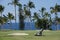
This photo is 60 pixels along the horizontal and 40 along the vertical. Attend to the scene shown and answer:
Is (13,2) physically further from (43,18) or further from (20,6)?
(43,18)

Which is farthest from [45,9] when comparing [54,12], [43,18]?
[43,18]

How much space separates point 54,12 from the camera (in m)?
102

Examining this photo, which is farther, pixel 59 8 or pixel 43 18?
pixel 59 8

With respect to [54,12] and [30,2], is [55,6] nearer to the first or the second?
[54,12]

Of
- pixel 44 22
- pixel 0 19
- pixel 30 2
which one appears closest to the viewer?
pixel 44 22

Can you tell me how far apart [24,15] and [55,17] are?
14.8 metres

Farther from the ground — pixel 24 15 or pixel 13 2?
pixel 13 2

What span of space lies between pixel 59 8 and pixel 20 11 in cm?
1900

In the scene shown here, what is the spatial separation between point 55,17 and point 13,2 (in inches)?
829

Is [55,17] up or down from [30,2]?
Result: down

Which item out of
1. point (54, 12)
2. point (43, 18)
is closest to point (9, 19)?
point (54, 12)

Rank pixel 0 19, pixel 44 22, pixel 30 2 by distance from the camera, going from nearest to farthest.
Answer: pixel 44 22 < pixel 0 19 < pixel 30 2

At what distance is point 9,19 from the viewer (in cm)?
10594

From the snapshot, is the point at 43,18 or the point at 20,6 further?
the point at 20,6
